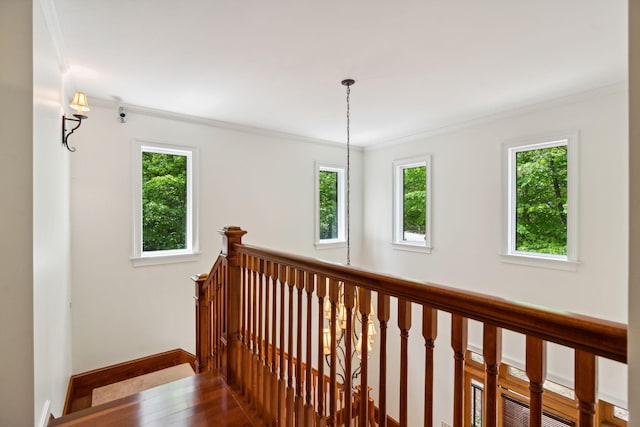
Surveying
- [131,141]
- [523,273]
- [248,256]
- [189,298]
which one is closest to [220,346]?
[248,256]

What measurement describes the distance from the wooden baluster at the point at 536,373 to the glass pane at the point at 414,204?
4354 millimetres

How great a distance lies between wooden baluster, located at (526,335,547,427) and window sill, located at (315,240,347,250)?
457cm

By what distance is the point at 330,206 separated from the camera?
5656 millimetres

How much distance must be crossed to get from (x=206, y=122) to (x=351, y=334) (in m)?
3.70

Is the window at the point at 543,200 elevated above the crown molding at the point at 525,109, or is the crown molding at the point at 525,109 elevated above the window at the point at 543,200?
the crown molding at the point at 525,109

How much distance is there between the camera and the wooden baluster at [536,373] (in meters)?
0.73

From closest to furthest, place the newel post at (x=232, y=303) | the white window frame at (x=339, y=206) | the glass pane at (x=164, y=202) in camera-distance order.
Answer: the newel post at (x=232, y=303) → the glass pane at (x=164, y=202) → the white window frame at (x=339, y=206)

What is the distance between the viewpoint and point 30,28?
1516 millimetres

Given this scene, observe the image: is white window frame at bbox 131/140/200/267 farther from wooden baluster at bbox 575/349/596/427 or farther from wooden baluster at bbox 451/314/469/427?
wooden baluster at bbox 575/349/596/427

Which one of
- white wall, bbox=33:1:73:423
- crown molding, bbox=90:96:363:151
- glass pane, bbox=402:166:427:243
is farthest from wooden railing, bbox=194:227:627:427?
glass pane, bbox=402:166:427:243

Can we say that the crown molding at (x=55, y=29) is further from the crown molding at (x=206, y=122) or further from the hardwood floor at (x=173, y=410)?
the hardwood floor at (x=173, y=410)

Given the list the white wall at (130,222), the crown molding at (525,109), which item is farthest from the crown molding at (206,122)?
the crown molding at (525,109)

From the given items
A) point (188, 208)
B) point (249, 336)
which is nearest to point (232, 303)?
point (249, 336)

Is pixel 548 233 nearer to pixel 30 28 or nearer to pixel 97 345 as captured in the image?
pixel 30 28
